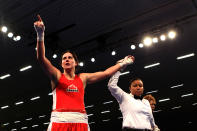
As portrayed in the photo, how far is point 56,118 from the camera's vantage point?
9.14 feet

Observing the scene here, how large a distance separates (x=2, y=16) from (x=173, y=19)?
6229mm

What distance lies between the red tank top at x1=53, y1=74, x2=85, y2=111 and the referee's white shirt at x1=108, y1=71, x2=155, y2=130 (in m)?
1.04

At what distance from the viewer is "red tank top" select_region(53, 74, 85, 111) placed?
286 cm

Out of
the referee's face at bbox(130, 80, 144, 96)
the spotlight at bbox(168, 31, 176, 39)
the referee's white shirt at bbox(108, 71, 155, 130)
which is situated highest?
the spotlight at bbox(168, 31, 176, 39)

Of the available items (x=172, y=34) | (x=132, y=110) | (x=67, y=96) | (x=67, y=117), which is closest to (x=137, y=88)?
(x=132, y=110)

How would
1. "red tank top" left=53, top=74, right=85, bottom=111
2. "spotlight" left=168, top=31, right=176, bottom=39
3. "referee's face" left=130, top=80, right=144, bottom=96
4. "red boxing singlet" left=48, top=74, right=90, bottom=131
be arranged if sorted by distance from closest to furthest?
1. "red boxing singlet" left=48, top=74, right=90, bottom=131
2. "red tank top" left=53, top=74, right=85, bottom=111
3. "referee's face" left=130, top=80, right=144, bottom=96
4. "spotlight" left=168, top=31, right=176, bottom=39

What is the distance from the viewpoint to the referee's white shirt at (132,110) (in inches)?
150

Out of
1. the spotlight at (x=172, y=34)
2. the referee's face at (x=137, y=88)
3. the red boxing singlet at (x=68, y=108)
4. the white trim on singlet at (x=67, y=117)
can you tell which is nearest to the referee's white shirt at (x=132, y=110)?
the referee's face at (x=137, y=88)

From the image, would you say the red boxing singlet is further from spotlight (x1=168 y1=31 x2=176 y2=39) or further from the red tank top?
spotlight (x1=168 y1=31 x2=176 y2=39)

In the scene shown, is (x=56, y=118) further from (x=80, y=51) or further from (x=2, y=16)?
(x=80, y=51)

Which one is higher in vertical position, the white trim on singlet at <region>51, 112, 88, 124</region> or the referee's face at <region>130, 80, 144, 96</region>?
the referee's face at <region>130, 80, 144, 96</region>

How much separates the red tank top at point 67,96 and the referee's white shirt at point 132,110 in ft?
3.41

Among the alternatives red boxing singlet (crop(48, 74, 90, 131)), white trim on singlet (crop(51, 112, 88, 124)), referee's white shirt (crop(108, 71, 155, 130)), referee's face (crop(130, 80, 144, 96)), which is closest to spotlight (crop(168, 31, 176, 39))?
referee's face (crop(130, 80, 144, 96))

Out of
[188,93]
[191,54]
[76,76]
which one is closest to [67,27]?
[191,54]
